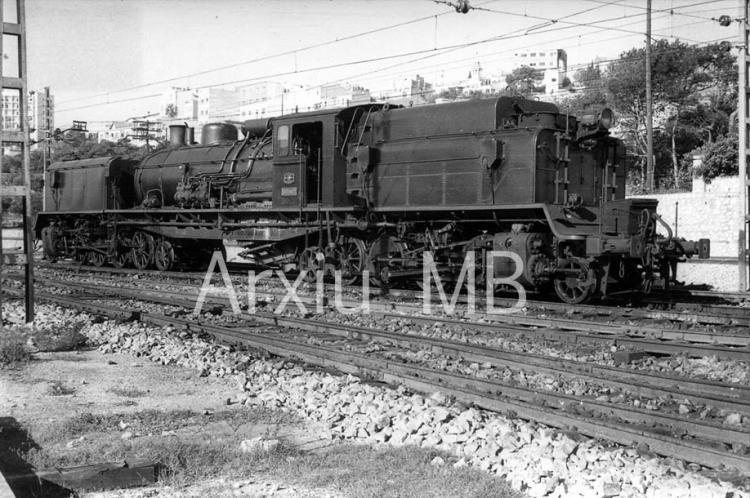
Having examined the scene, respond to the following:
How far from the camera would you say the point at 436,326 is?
10.7 metres

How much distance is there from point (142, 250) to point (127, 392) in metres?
14.2

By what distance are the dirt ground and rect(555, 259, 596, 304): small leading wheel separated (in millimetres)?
6651

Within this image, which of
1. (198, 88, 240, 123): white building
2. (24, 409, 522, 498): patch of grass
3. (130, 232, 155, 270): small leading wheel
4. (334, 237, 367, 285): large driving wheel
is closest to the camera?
(24, 409, 522, 498): patch of grass

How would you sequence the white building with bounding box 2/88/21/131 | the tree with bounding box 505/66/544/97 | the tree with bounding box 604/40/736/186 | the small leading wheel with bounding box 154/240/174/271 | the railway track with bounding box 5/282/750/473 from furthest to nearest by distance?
1. the tree with bounding box 505/66/544/97
2. the tree with bounding box 604/40/736/186
3. the small leading wheel with bounding box 154/240/174/271
4. the white building with bounding box 2/88/21/131
5. the railway track with bounding box 5/282/750/473

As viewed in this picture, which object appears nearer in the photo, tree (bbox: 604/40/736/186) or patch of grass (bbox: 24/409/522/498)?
patch of grass (bbox: 24/409/522/498)

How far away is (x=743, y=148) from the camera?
50.5ft

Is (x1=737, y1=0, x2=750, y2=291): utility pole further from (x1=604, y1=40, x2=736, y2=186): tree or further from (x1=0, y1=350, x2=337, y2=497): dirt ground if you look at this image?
(x1=604, y1=40, x2=736, y2=186): tree

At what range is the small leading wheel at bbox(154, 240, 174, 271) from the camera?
19.9 metres

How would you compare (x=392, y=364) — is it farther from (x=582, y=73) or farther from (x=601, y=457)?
(x=582, y=73)

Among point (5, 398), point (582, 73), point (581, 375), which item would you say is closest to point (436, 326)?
point (581, 375)

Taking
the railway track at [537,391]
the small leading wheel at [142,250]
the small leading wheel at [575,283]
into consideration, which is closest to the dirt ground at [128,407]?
the railway track at [537,391]

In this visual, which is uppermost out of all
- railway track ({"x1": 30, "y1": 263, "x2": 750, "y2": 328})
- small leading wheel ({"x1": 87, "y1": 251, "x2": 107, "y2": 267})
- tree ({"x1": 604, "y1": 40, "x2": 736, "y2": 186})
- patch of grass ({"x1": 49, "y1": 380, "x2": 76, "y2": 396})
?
tree ({"x1": 604, "y1": 40, "x2": 736, "y2": 186})

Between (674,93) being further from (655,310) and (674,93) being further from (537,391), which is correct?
(537,391)

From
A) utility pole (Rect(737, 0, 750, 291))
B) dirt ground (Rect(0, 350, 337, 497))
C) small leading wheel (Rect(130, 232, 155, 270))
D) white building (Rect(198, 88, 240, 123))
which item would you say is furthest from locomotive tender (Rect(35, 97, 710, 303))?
white building (Rect(198, 88, 240, 123))
